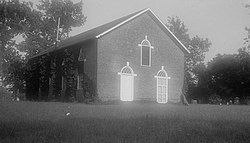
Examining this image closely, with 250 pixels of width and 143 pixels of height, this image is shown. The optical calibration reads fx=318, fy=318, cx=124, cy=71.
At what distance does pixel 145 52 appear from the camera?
31328 millimetres

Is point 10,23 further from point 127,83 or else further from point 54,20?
point 127,83

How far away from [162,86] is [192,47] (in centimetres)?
3519

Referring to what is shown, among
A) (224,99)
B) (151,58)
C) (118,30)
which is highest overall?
(118,30)

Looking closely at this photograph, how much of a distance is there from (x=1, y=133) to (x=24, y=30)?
4294 centimetres

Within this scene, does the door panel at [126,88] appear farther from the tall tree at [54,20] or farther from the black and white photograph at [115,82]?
the tall tree at [54,20]

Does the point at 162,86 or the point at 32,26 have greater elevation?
the point at 32,26

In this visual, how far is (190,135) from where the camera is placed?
294 inches

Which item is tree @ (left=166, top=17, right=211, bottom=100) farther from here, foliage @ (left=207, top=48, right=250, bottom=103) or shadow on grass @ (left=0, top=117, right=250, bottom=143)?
shadow on grass @ (left=0, top=117, right=250, bottom=143)

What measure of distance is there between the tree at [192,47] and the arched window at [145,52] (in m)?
32.2

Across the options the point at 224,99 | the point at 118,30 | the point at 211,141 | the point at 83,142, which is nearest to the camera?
the point at 83,142

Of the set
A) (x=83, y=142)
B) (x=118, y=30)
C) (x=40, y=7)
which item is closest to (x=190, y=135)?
(x=83, y=142)

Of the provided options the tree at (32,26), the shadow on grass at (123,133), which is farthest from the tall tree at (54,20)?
the shadow on grass at (123,133)

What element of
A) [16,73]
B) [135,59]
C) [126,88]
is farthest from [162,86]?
[16,73]

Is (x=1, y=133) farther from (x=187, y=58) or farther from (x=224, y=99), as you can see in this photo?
(x=187, y=58)
